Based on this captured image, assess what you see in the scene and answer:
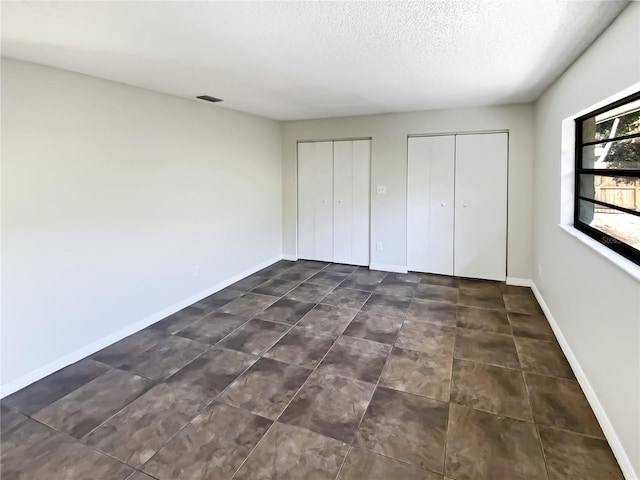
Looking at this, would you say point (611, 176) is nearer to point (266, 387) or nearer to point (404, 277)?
point (266, 387)

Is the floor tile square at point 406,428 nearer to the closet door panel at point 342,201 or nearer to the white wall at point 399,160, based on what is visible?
the white wall at point 399,160

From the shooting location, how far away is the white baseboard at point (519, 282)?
174 inches

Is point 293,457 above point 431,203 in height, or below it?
below

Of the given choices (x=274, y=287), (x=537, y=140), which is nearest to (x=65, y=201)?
(x=274, y=287)

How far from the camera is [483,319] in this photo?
347 cm

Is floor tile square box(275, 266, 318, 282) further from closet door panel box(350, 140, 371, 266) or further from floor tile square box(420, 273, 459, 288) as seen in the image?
floor tile square box(420, 273, 459, 288)

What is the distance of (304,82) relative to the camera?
10.3 feet

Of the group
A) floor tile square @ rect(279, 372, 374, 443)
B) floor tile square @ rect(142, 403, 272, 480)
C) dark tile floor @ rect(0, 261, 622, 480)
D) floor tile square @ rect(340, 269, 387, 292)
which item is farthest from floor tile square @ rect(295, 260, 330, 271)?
floor tile square @ rect(142, 403, 272, 480)

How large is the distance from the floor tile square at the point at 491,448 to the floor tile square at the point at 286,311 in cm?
181

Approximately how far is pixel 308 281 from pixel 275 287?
0.48 m

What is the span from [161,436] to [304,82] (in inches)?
112

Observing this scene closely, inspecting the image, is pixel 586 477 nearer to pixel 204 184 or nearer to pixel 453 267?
pixel 453 267

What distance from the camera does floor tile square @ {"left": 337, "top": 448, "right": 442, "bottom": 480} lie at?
1.69 m

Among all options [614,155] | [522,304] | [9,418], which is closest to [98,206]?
[9,418]
